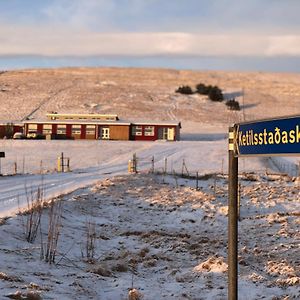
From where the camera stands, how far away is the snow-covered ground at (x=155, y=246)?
28.7 ft

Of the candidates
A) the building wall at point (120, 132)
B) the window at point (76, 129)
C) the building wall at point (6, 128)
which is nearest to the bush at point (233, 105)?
the building wall at point (120, 132)

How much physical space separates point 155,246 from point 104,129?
45428 mm

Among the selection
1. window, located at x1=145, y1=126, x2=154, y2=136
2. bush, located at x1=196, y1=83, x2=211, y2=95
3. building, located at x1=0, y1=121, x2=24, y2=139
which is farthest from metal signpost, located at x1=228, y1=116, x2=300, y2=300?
bush, located at x1=196, y1=83, x2=211, y2=95

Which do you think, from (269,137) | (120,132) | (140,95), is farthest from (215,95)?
(269,137)

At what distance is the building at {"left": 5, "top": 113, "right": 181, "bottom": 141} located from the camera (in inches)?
2251

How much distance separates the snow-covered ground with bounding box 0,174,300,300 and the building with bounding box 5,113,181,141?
116ft

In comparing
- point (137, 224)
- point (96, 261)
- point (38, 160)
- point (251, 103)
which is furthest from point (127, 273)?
point (251, 103)

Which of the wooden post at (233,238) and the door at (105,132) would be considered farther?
the door at (105,132)

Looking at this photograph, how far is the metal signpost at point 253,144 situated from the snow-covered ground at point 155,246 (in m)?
3.48

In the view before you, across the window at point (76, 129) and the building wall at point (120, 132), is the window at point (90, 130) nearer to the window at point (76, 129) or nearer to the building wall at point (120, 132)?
the building wall at point (120, 132)

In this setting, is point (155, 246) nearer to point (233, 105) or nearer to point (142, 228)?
point (142, 228)

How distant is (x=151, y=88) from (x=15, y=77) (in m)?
26.1

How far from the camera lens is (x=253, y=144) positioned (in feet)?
15.5

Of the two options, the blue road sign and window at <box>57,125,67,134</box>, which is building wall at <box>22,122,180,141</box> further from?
the blue road sign
